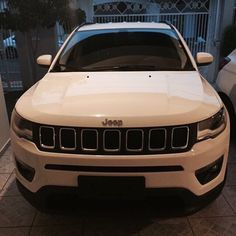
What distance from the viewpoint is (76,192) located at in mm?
2045

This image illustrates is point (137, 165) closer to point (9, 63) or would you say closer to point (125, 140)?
point (125, 140)

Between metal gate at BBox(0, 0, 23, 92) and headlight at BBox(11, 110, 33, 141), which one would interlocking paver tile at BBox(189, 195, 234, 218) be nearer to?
headlight at BBox(11, 110, 33, 141)

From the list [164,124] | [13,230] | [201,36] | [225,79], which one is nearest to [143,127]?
[164,124]

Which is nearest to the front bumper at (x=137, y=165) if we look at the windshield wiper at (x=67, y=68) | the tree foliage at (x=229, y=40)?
the windshield wiper at (x=67, y=68)

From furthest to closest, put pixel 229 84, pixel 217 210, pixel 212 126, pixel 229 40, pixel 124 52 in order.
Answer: pixel 229 40, pixel 229 84, pixel 124 52, pixel 217 210, pixel 212 126

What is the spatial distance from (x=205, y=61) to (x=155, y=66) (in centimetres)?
60

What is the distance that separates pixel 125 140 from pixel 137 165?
0.56ft

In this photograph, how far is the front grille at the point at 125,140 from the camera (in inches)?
76.3

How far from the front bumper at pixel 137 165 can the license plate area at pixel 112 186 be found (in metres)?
0.03

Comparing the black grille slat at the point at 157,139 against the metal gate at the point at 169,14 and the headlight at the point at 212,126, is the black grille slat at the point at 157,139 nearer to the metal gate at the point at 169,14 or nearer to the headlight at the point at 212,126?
the headlight at the point at 212,126

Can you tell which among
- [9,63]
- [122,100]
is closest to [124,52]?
[122,100]

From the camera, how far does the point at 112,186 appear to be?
1991 millimetres

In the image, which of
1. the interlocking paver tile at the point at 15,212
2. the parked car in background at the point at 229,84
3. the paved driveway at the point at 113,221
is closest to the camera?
the paved driveway at the point at 113,221

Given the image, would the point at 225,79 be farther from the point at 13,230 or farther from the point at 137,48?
the point at 13,230
